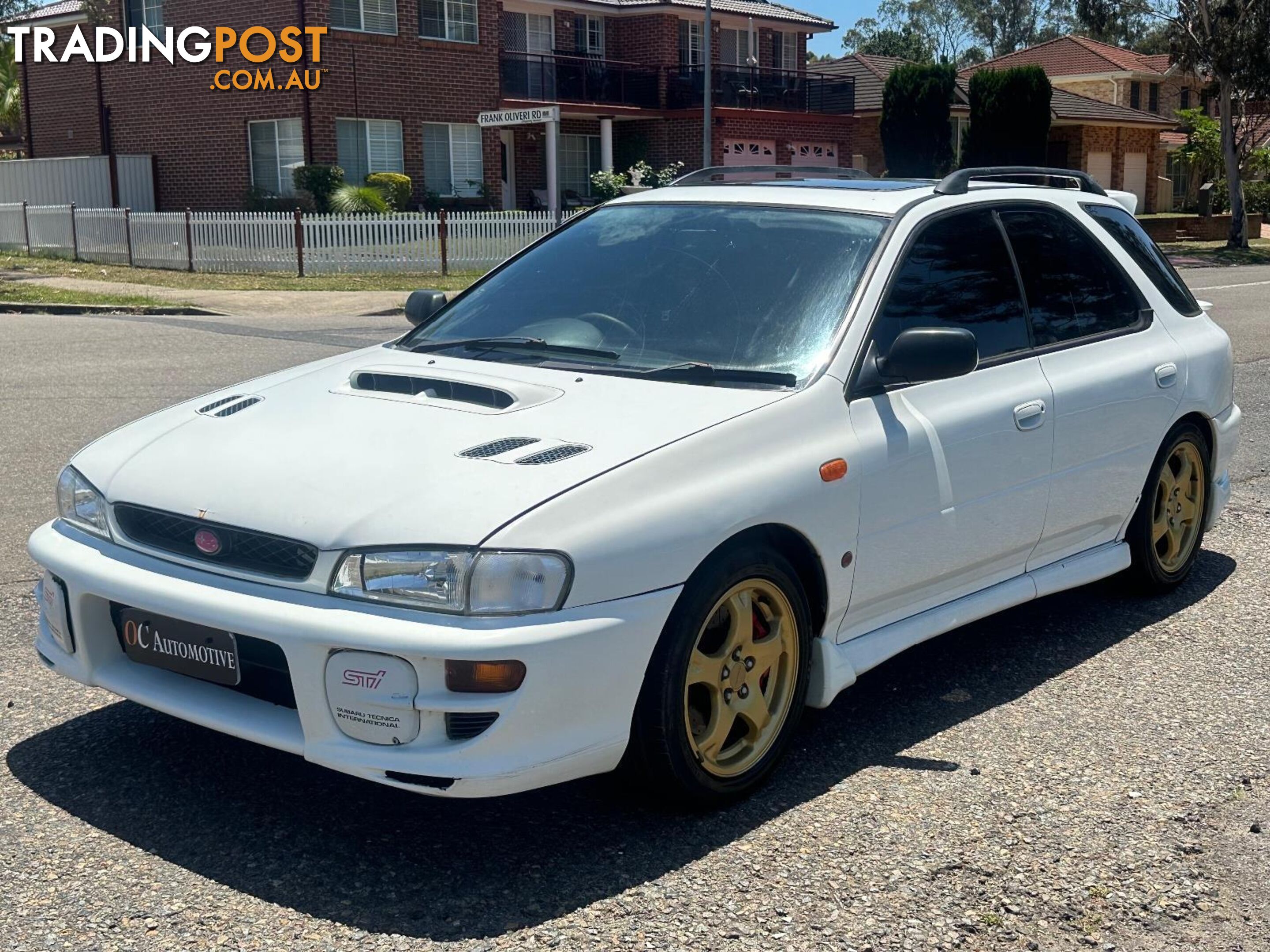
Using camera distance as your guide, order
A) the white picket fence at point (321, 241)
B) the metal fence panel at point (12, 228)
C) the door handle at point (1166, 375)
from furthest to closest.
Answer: the metal fence panel at point (12, 228), the white picket fence at point (321, 241), the door handle at point (1166, 375)

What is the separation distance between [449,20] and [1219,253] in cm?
1971

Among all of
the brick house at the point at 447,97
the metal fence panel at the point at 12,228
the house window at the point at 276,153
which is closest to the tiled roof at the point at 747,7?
the brick house at the point at 447,97

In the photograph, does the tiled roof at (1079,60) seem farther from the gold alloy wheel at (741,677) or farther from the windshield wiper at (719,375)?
the gold alloy wheel at (741,677)

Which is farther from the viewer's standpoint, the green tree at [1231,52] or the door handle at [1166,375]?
the green tree at [1231,52]

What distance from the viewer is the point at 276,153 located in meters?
31.7

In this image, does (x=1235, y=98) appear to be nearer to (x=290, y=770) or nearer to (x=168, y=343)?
(x=168, y=343)

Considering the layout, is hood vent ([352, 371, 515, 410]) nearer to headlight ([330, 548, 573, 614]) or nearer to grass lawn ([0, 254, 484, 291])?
headlight ([330, 548, 573, 614])

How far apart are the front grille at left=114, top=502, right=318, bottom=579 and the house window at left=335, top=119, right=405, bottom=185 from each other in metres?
28.4

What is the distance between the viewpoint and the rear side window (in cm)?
577

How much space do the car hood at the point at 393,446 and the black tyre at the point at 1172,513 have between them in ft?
7.50

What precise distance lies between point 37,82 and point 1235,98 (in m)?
31.7

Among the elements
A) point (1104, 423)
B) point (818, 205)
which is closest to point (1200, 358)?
point (1104, 423)

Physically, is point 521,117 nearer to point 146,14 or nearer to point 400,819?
point 146,14

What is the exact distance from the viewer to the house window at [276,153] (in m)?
31.3
